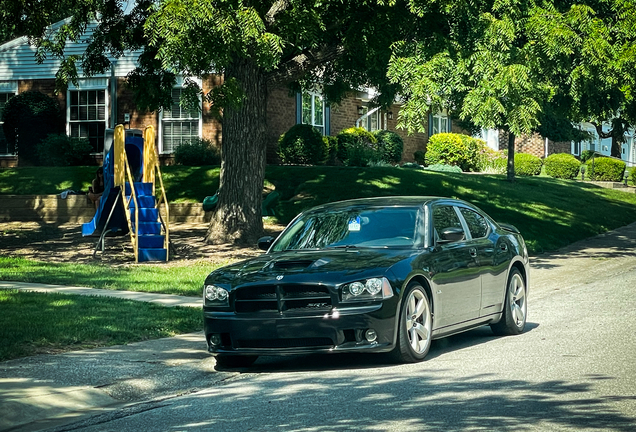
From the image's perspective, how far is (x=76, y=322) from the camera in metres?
10.9

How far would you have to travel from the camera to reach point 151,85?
20.5 meters

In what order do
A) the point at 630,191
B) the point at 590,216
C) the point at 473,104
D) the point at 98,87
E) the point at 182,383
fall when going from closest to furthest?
1. the point at 182,383
2. the point at 473,104
3. the point at 590,216
4. the point at 98,87
5. the point at 630,191

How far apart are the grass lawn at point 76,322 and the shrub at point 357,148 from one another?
19.9 meters

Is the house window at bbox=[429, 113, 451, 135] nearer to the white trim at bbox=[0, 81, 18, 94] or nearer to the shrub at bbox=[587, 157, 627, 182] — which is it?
the shrub at bbox=[587, 157, 627, 182]

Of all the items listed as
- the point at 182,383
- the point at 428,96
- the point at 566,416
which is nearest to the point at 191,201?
the point at 428,96

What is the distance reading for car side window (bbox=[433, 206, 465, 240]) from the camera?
973 centimetres

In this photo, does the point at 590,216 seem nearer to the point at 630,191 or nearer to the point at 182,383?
the point at 630,191

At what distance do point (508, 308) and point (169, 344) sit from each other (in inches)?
149

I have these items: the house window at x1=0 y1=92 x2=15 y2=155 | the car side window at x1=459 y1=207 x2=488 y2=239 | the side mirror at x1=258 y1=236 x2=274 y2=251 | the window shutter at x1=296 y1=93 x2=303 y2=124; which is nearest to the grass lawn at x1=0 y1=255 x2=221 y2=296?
the side mirror at x1=258 y1=236 x2=274 y2=251

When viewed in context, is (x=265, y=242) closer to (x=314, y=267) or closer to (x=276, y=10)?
(x=314, y=267)

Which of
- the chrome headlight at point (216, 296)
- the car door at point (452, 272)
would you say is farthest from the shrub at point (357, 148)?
the chrome headlight at point (216, 296)

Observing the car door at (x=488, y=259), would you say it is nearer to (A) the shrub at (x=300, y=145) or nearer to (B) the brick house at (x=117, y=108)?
(A) the shrub at (x=300, y=145)

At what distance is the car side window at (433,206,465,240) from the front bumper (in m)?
1.56

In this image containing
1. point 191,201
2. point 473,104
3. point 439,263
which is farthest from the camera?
point 191,201
